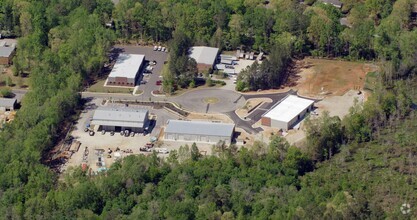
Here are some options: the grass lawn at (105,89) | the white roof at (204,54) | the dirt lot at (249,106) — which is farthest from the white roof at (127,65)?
the dirt lot at (249,106)

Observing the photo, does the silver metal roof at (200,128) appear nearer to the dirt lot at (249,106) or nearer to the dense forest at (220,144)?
the dense forest at (220,144)

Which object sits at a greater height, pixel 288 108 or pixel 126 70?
pixel 288 108

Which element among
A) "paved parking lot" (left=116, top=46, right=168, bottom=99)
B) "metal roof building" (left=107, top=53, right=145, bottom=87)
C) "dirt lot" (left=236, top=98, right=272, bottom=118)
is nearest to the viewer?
Result: "dirt lot" (left=236, top=98, right=272, bottom=118)

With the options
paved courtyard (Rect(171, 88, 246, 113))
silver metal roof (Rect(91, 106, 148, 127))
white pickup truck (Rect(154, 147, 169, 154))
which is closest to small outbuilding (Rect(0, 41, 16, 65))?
silver metal roof (Rect(91, 106, 148, 127))

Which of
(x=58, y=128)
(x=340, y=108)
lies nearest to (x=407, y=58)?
(x=340, y=108)

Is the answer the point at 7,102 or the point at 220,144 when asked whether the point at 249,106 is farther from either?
the point at 7,102

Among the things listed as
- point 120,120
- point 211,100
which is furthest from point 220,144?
point 211,100

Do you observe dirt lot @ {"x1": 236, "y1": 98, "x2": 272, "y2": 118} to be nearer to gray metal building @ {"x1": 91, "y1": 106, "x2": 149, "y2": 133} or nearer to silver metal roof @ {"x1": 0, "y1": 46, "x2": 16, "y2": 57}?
gray metal building @ {"x1": 91, "y1": 106, "x2": 149, "y2": 133}
